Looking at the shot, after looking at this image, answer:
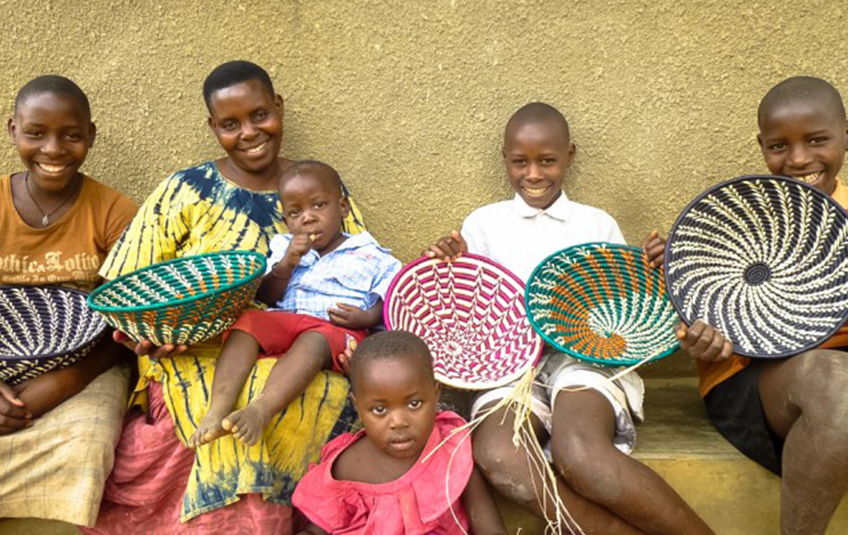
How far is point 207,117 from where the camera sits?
353 cm

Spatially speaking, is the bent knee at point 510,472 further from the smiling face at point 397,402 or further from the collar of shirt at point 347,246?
the collar of shirt at point 347,246

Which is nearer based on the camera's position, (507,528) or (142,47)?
(507,528)

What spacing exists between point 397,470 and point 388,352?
0.33m

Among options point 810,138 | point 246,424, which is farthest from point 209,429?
point 810,138

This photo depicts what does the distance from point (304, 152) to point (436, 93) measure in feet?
1.74

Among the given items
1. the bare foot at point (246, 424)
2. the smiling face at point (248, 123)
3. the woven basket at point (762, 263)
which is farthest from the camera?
the smiling face at point (248, 123)

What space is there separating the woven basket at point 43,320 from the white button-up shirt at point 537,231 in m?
1.29

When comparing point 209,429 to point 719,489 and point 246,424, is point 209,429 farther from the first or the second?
point 719,489

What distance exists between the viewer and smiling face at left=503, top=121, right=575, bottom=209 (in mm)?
3154

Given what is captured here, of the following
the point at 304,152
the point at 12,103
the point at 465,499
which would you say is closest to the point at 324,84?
the point at 304,152

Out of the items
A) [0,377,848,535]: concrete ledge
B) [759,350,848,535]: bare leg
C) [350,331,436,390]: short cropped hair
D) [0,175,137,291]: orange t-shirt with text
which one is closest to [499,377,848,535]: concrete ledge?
[0,377,848,535]: concrete ledge

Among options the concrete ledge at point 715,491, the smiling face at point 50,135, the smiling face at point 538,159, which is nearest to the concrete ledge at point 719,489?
the concrete ledge at point 715,491

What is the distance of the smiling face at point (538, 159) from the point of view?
315 cm

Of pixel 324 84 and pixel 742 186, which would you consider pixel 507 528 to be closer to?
pixel 742 186
